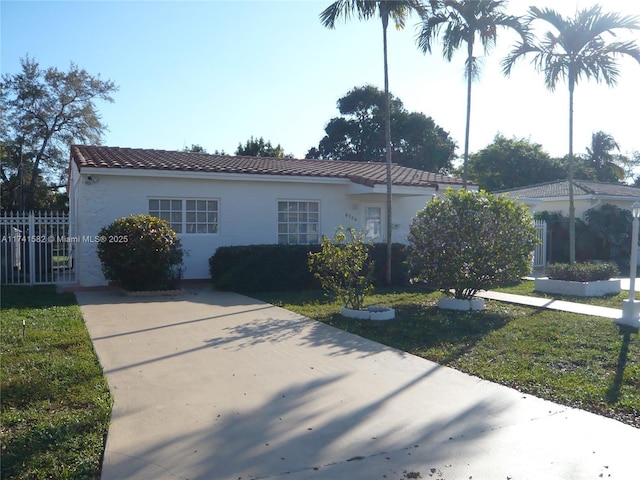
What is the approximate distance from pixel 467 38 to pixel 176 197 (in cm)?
897

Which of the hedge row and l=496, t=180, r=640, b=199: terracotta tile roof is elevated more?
l=496, t=180, r=640, b=199: terracotta tile roof

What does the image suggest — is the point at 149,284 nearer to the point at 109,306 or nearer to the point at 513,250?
the point at 109,306

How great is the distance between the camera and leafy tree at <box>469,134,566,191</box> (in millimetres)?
43188

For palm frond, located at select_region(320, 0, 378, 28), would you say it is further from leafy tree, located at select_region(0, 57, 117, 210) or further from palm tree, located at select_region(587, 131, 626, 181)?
palm tree, located at select_region(587, 131, 626, 181)

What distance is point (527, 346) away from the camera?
808cm

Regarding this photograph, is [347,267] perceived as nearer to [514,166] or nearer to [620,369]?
[620,369]

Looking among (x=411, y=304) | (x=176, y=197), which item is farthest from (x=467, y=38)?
(x=176, y=197)

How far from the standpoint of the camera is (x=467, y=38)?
15688 millimetres

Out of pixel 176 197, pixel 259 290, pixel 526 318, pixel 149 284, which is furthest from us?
pixel 176 197

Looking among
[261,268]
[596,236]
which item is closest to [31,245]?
[261,268]

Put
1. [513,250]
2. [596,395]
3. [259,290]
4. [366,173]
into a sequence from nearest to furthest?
[596,395], [513,250], [259,290], [366,173]

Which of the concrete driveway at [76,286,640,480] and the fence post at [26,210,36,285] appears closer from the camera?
the concrete driveway at [76,286,640,480]

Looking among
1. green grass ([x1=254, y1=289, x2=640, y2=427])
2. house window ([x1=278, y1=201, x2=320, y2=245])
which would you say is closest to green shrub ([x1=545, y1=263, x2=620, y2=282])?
green grass ([x1=254, y1=289, x2=640, y2=427])

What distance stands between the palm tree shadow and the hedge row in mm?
5746
